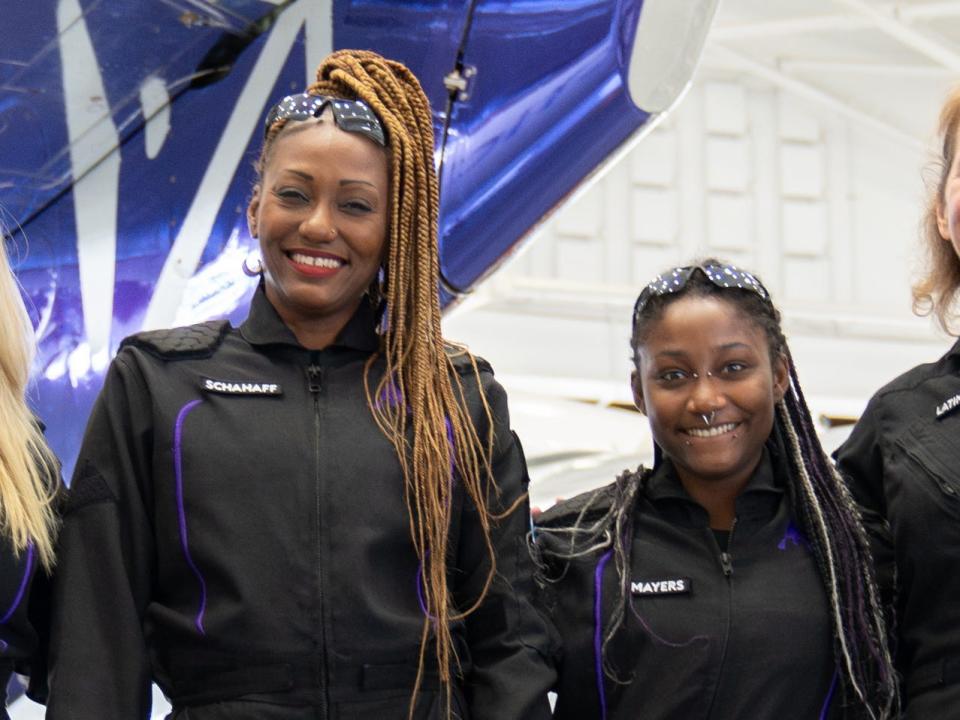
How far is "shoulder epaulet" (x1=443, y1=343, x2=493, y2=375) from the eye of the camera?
265 cm

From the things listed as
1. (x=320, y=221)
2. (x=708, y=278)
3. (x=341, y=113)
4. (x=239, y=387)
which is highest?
(x=341, y=113)

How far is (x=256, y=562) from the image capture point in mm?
2393

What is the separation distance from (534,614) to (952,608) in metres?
0.73

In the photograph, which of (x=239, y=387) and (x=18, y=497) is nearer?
(x=18, y=497)

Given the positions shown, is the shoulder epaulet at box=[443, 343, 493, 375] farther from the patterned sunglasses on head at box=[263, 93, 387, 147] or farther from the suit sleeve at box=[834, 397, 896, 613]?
the suit sleeve at box=[834, 397, 896, 613]

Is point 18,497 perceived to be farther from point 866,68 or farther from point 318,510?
point 866,68

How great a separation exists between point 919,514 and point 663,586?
467mm

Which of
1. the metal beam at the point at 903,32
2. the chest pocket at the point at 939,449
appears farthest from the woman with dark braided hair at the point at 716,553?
the metal beam at the point at 903,32

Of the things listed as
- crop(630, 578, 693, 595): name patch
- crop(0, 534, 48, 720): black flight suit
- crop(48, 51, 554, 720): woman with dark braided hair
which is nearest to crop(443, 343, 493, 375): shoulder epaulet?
crop(48, 51, 554, 720): woman with dark braided hair

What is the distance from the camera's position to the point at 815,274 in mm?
15016

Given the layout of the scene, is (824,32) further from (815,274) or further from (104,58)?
(104,58)

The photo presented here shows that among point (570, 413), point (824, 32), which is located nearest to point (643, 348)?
point (570, 413)

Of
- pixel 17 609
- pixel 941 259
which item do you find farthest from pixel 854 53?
pixel 17 609

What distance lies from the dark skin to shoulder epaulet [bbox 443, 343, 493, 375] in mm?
331
